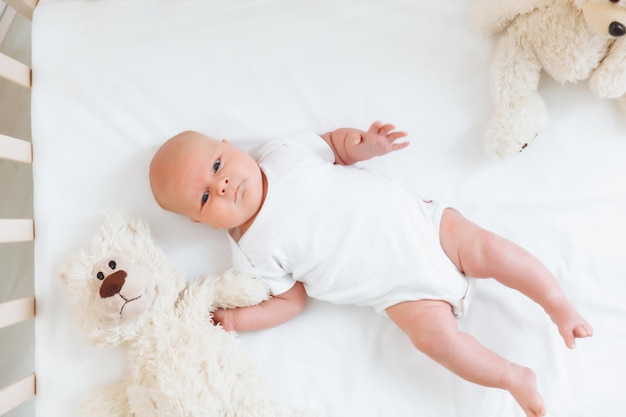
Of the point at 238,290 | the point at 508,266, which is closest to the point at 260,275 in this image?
the point at 238,290

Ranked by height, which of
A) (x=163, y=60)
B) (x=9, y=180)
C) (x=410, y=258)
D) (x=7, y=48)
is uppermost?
(x=7, y=48)

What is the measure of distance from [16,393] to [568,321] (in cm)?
104

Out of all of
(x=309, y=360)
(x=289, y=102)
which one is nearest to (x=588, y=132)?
(x=289, y=102)

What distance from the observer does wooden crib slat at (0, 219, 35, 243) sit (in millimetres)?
1026

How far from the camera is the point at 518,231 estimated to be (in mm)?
1114

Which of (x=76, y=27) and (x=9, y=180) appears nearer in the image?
(x=76, y=27)

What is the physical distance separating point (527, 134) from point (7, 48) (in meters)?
1.24

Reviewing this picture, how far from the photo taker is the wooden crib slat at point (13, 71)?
1.08 metres

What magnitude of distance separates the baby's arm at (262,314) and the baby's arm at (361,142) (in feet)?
0.95

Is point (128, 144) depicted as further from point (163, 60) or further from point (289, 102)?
point (289, 102)

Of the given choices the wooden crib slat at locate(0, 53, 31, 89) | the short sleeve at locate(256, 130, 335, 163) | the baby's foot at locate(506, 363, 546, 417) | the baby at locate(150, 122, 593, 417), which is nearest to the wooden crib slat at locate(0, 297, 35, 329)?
the baby at locate(150, 122, 593, 417)

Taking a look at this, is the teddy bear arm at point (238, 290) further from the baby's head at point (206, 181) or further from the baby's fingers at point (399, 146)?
the baby's fingers at point (399, 146)

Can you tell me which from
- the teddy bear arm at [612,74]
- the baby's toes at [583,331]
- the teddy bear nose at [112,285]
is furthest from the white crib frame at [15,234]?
the teddy bear arm at [612,74]

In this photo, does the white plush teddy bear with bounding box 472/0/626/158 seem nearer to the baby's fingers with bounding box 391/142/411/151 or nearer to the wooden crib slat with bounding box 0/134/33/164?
the baby's fingers with bounding box 391/142/411/151
